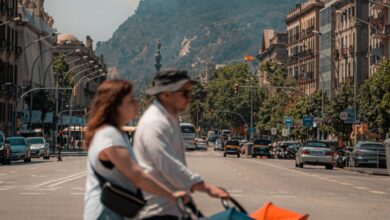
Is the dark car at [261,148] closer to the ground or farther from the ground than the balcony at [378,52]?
closer to the ground

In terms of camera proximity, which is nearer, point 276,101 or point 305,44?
point 276,101

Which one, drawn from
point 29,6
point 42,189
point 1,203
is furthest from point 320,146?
point 29,6

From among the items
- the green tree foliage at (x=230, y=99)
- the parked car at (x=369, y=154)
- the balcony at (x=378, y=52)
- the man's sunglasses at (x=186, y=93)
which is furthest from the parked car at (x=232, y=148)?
the man's sunglasses at (x=186, y=93)

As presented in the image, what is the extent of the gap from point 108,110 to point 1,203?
595 inches

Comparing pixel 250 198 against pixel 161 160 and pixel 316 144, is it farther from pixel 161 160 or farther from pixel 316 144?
pixel 316 144

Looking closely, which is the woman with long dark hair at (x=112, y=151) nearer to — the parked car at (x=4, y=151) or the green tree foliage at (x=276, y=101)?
the parked car at (x=4, y=151)

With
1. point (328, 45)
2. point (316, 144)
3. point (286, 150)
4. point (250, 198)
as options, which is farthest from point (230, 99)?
point (250, 198)

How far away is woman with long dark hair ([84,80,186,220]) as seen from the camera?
7.45 meters

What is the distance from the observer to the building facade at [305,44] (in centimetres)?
13725

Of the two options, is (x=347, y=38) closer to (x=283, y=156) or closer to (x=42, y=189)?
(x=283, y=156)

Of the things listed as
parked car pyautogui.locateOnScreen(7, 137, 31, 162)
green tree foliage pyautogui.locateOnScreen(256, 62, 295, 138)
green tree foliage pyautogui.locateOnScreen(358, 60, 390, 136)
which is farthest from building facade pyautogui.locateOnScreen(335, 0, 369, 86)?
parked car pyautogui.locateOnScreen(7, 137, 31, 162)

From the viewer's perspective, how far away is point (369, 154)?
56.6 m

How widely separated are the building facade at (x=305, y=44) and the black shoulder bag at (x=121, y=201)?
12514cm

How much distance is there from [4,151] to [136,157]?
49.1 meters
